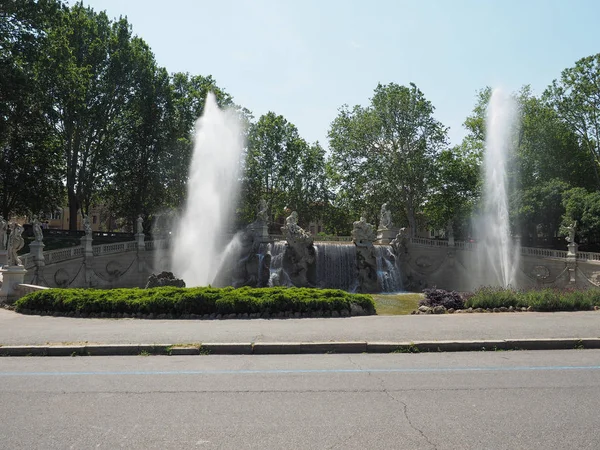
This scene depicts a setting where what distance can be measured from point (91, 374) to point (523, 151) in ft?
148

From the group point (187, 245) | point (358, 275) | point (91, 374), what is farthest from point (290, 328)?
point (187, 245)

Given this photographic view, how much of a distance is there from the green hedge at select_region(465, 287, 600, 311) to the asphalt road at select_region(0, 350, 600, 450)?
6.89 m

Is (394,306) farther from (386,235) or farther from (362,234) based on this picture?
(386,235)

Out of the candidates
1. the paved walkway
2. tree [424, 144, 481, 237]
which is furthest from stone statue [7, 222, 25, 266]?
tree [424, 144, 481, 237]

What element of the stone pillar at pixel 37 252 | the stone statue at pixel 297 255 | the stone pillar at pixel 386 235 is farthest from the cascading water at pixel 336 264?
the stone pillar at pixel 37 252

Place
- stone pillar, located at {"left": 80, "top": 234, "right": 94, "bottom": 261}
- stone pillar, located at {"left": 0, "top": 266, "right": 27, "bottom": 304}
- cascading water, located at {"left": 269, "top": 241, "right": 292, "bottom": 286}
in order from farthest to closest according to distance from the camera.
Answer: stone pillar, located at {"left": 80, "top": 234, "right": 94, "bottom": 261} < cascading water, located at {"left": 269, "top": 241, "right": 292, "bottom": 286} < stone pillar, located at {"left": 0, "top": 266, "right": 27, "bottom": 304}

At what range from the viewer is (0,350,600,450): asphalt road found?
16.2 ft

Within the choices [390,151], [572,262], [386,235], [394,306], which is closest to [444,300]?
[394,306]

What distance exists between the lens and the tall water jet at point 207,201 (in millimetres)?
36562

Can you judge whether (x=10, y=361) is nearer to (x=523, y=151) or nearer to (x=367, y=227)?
(x=367, y=227)

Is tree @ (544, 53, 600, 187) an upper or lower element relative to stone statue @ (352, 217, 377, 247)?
upper

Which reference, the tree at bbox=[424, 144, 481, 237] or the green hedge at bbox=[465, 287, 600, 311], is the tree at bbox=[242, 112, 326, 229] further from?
the green hedge at bbox=[465, 287, 600, 311]

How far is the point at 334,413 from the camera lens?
5.73m

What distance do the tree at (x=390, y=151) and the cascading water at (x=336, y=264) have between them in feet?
40.1
